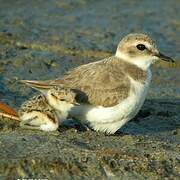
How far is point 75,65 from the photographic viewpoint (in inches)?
434

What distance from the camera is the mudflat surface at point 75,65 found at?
6.31 metres

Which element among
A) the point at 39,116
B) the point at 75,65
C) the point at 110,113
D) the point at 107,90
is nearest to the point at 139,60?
the point at 107,90

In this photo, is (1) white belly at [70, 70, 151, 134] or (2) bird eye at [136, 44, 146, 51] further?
(2) bird eye at [136, 44, 146, 51]

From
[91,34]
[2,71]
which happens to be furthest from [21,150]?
[91,34]

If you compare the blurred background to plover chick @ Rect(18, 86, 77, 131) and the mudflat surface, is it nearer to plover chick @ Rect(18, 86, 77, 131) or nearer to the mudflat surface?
the mudflat surface

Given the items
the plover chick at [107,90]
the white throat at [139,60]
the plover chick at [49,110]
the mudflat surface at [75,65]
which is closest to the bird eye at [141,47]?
the white throat at [139,60]

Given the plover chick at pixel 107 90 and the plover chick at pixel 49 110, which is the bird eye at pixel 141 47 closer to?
the plover chick at pixel 107 90

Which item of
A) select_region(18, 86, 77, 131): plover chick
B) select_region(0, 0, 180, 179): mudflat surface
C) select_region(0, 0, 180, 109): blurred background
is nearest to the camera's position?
select_region(0, 0, 180, 179): mudflat surface

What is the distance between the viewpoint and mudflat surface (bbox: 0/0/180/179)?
6.31 meters

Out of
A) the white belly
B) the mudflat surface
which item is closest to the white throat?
the white belly

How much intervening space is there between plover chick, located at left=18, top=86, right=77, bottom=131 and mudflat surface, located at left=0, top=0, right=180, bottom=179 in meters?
0.14

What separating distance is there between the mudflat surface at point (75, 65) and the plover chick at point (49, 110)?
141 millimetres

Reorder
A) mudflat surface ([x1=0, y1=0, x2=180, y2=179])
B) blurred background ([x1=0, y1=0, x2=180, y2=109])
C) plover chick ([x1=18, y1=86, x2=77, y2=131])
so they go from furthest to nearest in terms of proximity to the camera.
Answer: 1. blurred background ([x1=0, y1=0, x2=180, y2=109])
2. plover chick ([x1=18, y1=86, x2=77, y2=131])
3. mudflat surface ([x1=0, y1=0, x2=180, y2=179])

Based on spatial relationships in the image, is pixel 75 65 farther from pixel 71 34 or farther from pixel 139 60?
pixel 139 60
